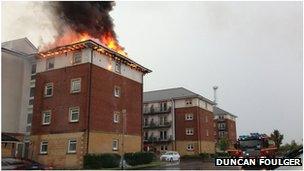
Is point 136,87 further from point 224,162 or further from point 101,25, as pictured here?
point 224,162

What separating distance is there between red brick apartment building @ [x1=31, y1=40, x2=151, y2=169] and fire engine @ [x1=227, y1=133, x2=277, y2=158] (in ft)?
48.5

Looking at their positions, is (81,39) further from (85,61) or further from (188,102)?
(188,102)

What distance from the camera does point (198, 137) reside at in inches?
2424

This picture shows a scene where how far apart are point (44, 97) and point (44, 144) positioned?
191 inches

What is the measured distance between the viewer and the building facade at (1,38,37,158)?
3362 cm

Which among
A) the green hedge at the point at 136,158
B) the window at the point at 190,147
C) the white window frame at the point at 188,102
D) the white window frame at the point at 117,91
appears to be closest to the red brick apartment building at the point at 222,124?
the window at the point at 190,147

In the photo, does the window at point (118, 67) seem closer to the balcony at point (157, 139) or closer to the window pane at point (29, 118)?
the window pane at point (29, 118)

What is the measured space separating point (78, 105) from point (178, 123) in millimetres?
34430

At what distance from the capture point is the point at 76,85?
109 feet

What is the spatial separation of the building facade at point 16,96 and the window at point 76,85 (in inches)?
225

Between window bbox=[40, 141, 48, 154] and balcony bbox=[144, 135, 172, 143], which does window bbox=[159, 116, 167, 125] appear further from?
→ window bbox=[40, 141, 48, 154]

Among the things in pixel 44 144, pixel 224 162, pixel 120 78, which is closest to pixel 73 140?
pixel 44 144

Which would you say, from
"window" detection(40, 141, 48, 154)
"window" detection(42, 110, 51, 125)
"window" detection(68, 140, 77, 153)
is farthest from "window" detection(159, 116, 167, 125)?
"window" detection(68, 140, 77, 153)

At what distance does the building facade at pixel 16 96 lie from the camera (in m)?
33.6
